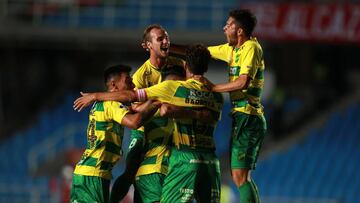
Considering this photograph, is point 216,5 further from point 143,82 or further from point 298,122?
point 143,82

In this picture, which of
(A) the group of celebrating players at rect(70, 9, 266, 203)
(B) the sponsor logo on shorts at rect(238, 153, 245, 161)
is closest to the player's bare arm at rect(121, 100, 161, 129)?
(A) the group of celebrating players at rect(70, 9, 266, 203)

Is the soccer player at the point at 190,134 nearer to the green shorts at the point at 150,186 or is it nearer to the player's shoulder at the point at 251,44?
the green shorts at the point at 150,186

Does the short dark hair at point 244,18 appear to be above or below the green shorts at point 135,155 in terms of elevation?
above

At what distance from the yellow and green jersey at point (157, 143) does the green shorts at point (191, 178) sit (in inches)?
19.8

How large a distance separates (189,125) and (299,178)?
1280 cm

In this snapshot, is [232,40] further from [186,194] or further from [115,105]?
[186,194]

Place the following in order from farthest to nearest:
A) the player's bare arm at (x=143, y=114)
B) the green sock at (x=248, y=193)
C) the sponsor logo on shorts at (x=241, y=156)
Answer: the sponsor logo on shorts at (x=241, y=156) < the green sock at (x=248, y=193) < the player's bare arm at (x=143, y=114)

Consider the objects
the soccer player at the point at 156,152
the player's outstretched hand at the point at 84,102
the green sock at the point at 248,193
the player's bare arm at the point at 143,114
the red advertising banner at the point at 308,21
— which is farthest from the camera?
the red advertising banner at the point at 308,21

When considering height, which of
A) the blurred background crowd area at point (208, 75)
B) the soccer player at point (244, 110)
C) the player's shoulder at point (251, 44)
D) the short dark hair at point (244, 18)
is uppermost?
the short dark hair at point (244, 18)

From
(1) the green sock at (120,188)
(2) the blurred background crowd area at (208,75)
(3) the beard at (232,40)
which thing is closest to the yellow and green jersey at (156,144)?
(1) the green sock at (120,188)

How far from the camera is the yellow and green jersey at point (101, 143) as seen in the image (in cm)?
998

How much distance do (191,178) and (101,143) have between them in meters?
1.10

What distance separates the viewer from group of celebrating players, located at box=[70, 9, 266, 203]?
31.2ft

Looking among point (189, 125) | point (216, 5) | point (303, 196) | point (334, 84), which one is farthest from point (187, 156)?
point (334, 84)
